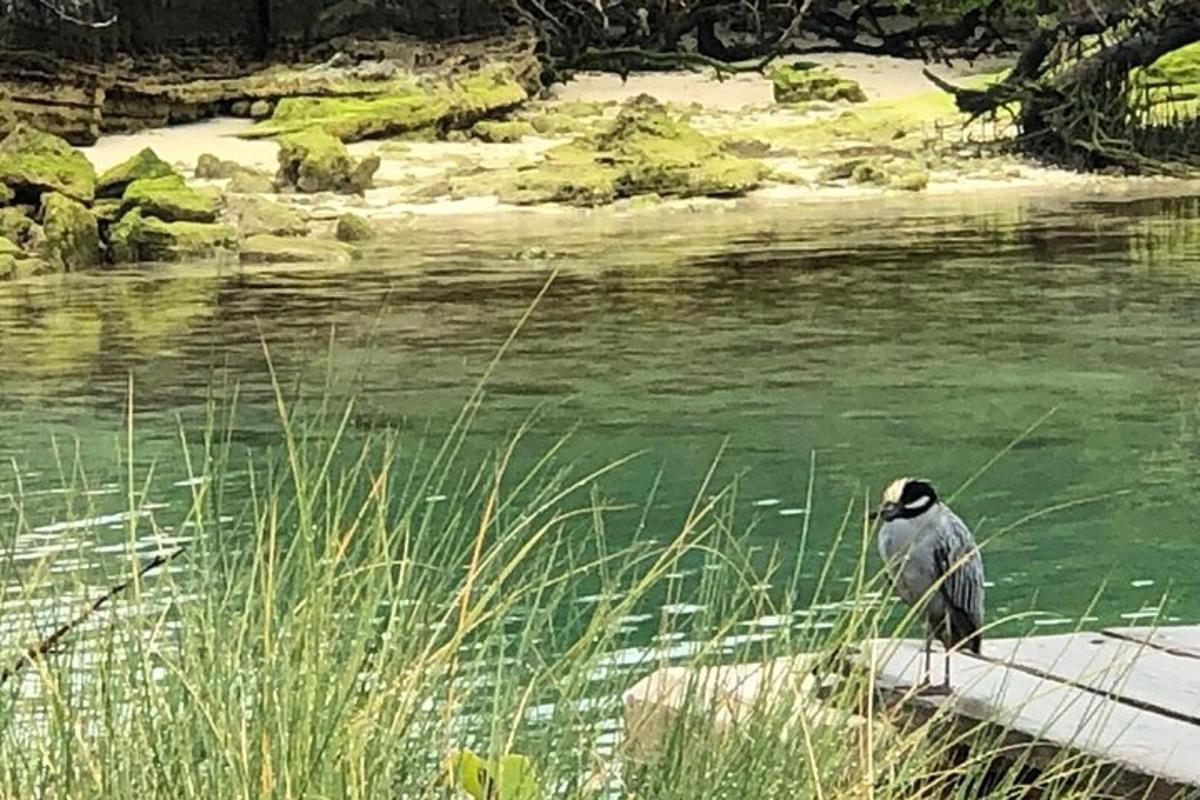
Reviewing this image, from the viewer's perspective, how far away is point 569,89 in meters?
22.1

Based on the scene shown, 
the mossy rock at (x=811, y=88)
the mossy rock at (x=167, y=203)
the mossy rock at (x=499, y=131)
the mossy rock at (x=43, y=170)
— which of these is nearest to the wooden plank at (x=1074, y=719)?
the mossy rock at (x=167, y=203)

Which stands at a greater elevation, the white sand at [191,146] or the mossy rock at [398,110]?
the mossy rock at [398,110]

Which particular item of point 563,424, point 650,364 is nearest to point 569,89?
point 650,364

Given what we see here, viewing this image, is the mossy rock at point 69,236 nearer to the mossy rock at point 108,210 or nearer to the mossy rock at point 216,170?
the mossy rock at point 108,210

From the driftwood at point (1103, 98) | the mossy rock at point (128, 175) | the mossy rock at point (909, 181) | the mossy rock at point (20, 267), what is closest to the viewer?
the mossy rock at point (20, 267)

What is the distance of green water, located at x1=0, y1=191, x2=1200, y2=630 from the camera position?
6.42 meters

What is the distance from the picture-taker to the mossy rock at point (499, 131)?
746 inches

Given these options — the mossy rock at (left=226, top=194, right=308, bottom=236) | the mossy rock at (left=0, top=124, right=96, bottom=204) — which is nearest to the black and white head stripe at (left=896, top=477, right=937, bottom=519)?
the mossy rock at (left=226, top=194, right=308, bottom=236)

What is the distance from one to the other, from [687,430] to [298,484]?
5752 millimetres

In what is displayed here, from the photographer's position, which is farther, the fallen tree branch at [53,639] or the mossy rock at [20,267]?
the mossy rock at [20,267]

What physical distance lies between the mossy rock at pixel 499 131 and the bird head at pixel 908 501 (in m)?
15.6

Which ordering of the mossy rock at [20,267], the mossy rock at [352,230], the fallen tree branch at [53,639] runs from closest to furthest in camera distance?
1. the fallen tree branch at [53,639]
2. the mossy rock at [20,267]
3. the mossy rock at [352,230]

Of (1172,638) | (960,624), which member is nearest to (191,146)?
(1172,638)

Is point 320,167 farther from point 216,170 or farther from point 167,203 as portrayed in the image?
point 167,203
